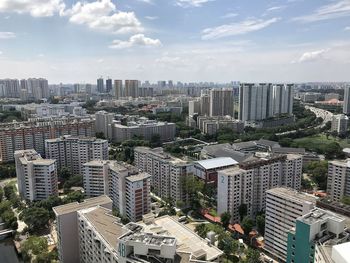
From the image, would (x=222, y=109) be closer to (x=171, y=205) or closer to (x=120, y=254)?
(x=171, y=205)

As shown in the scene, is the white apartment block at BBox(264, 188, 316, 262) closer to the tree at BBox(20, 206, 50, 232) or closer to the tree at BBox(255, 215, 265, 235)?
the tree at BBox(255, 215, 265, 235)

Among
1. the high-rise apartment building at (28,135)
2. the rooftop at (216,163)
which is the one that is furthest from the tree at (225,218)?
the high-rise apartment building at (28,135)

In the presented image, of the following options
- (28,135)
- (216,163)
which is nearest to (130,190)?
(216,163)

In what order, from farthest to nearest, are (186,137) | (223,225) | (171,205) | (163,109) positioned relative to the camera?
(163,109) → (186,137) → (171,205) → (223,225)

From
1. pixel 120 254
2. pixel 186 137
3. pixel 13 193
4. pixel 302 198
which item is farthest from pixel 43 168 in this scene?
pixel 186 137

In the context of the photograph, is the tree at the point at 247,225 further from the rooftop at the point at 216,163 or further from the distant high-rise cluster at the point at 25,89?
the distant high-rise cluster at the point at 25,89

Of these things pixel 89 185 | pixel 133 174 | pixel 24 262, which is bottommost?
pixel 24 262

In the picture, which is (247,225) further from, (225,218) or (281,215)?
(281,215)
